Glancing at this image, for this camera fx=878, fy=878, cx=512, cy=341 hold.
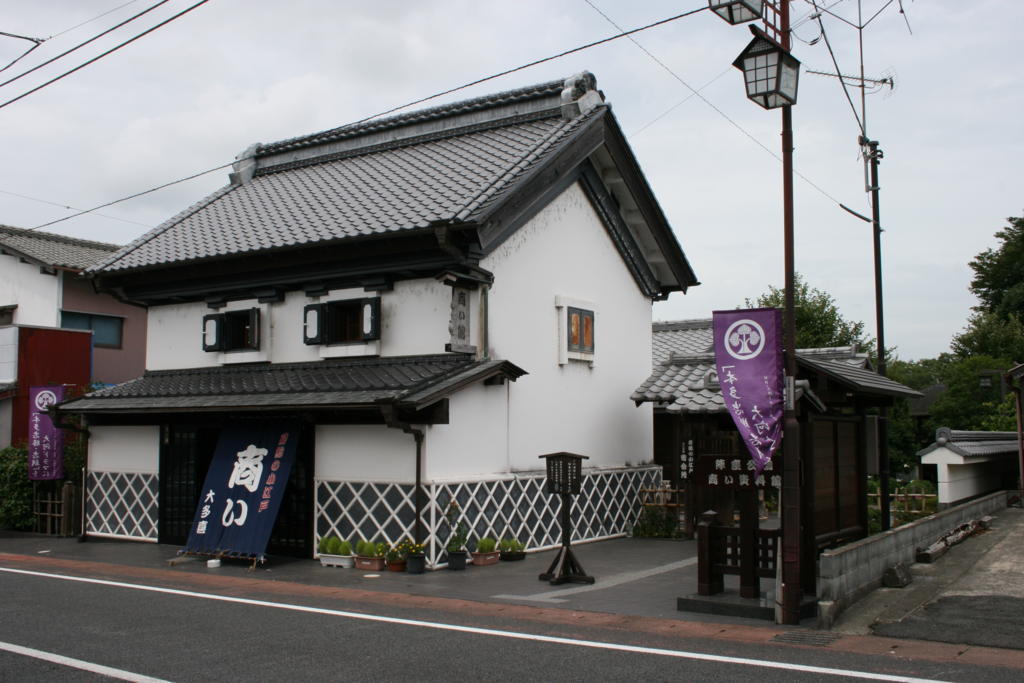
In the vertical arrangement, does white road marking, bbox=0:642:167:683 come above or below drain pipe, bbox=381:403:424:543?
below

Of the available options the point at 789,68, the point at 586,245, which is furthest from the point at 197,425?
the point at 789,68

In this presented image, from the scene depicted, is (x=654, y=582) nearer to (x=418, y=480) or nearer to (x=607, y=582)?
(x=607, y=582)

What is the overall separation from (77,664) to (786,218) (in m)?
8.47

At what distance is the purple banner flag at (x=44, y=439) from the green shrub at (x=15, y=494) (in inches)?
36.3

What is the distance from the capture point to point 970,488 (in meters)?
19.5

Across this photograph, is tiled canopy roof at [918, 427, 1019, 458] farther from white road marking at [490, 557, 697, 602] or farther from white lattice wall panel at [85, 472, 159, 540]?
white lattice wall panel at [85, 472, 159, 540]

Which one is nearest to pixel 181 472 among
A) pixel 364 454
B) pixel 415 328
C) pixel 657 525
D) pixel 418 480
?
pixel 364 454

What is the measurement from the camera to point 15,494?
19891 millimetres

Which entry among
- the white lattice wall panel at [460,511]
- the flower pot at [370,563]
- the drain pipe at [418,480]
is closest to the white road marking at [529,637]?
the flower pot at [370,563]

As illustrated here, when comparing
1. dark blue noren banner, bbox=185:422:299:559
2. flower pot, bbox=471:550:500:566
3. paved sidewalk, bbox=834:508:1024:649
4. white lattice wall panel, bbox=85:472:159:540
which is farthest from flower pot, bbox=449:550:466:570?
white lattice wall panel, bbox=85:472:159:540

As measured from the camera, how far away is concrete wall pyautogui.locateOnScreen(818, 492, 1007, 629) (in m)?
9.43

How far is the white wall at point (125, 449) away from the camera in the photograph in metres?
17.8

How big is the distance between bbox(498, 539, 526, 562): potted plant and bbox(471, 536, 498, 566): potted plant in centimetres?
25

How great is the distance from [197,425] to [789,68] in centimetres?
1258
